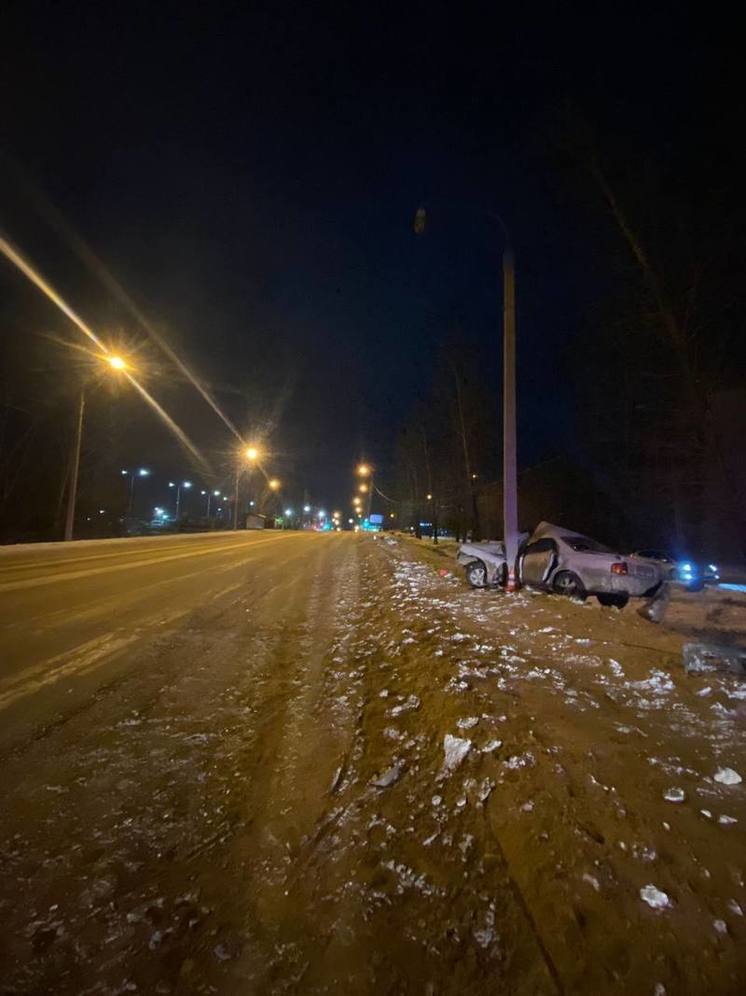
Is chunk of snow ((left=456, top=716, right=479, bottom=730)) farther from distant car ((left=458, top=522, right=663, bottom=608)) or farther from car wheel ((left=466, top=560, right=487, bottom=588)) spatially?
car wheel ((left=466, top=560, right=487, bottom=588))

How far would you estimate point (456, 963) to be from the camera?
2.07 meters

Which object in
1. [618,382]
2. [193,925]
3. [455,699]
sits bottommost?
[193,925]

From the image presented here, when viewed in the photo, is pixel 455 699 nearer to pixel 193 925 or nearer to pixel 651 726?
pixel 651 726

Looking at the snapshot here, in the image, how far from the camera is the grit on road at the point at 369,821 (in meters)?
2.08

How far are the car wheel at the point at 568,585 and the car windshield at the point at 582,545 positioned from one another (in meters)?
0.54

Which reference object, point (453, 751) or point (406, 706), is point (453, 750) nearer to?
point (453, 751)

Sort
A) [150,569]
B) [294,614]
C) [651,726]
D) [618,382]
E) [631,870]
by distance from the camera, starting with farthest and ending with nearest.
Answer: [618,382] < [150,569] < [294,614] < [651,726] < [631,870]

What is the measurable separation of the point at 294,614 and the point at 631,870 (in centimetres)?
675

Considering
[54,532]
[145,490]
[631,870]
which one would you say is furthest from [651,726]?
[145,490]

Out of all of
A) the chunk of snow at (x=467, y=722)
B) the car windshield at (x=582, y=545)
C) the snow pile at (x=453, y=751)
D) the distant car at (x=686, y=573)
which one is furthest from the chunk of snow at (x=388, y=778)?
the distant car at (x=686, y=573)

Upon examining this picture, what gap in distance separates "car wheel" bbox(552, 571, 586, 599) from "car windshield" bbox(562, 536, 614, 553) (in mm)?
543

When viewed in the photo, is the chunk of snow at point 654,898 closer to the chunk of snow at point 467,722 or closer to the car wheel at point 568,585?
the chunk of snow at point 467,722

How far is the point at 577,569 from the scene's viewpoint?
1044 centimetres

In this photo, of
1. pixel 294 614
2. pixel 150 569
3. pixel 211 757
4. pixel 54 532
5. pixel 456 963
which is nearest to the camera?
pixel 456 963
